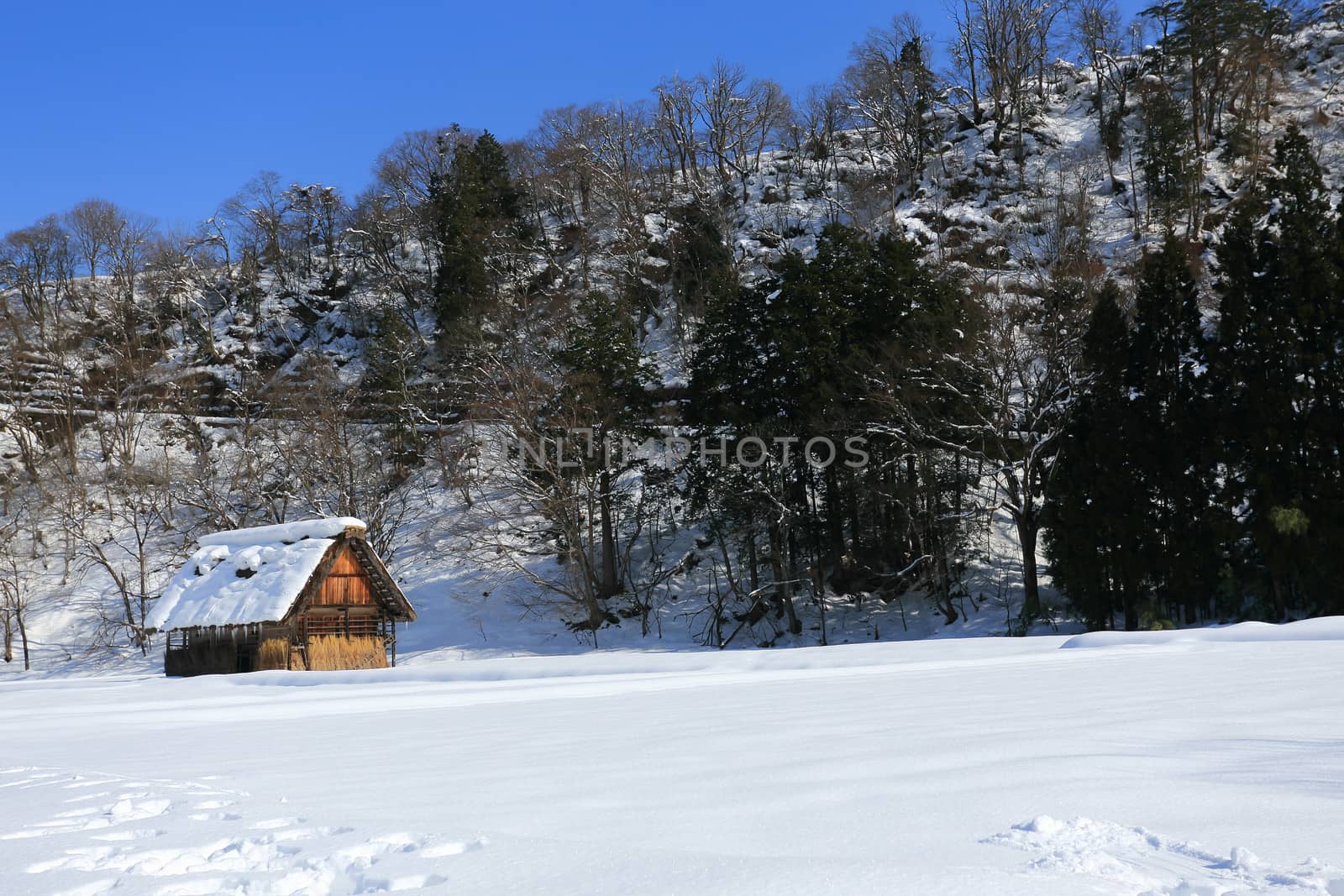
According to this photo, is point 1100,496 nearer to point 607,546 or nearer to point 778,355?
point 778,355

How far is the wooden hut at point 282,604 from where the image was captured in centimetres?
2483

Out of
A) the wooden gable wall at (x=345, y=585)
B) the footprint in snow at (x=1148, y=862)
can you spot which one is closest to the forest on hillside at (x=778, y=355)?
the wooden gable wall at (x=345, y=585)

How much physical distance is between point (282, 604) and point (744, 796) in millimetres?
24112

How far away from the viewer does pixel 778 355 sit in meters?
29.1

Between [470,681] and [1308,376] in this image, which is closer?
[470,681]

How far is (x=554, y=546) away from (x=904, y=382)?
14545mm

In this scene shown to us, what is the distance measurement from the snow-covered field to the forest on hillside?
16.4 meters

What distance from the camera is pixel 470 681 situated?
1284cm

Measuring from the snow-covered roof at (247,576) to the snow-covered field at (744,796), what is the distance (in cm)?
1891

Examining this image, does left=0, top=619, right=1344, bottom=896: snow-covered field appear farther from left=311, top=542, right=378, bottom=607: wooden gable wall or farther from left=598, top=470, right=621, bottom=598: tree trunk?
left=598, top=470, right=621, bottom=598: tree trunk

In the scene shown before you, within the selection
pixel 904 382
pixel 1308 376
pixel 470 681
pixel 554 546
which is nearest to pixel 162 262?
pixel 554 546

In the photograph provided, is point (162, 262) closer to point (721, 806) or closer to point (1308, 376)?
point (1308, 376)

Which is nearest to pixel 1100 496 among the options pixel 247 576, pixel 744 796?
pixel 744 796

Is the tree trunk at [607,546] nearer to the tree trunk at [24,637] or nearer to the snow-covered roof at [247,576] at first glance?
the snow-covered roof at [247,576]
